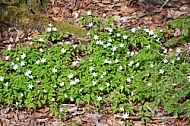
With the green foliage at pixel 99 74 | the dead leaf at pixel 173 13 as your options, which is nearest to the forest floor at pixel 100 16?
the dead leaf at pixel 173 13

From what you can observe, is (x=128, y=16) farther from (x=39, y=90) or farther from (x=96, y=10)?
(x=39, y=90)

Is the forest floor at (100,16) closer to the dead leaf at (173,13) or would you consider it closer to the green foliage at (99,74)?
the dead leaf at (173,13)

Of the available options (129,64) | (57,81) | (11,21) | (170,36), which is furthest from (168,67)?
(11,21)

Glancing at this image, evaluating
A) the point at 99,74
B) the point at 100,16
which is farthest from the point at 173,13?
the point at 99,74

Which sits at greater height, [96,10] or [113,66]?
[96,10]

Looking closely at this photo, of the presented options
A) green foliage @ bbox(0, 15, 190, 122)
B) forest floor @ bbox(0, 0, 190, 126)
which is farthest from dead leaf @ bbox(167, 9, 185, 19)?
green foliage @ bbox(0, 15, 190, 122)

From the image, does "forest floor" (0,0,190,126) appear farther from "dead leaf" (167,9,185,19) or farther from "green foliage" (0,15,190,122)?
"green foliage" (0,15,190,122)
